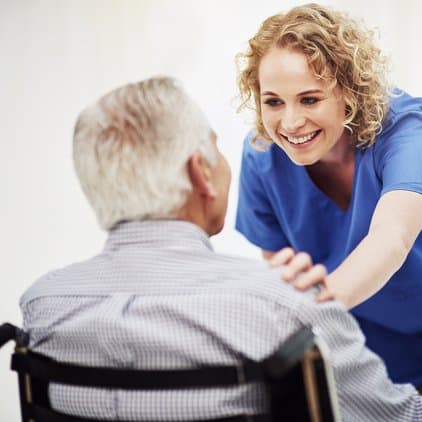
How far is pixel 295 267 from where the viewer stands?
1.02 m

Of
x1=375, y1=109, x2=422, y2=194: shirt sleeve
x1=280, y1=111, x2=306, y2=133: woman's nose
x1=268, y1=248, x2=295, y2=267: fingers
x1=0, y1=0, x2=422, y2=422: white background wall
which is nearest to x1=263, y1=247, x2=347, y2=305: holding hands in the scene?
x1=268, y1=248, x2=295, y2=267: fingers

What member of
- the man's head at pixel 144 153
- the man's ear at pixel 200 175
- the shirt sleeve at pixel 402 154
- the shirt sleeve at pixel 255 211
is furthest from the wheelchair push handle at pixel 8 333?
the shirt sleeve at pixel 255 211

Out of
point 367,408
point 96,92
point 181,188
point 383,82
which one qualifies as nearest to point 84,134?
point 181,188

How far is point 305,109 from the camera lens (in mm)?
1677

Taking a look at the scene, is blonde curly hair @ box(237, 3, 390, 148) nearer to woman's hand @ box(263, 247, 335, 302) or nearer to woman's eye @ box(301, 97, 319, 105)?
woman's eye @ box(301, 97, 319, 105)

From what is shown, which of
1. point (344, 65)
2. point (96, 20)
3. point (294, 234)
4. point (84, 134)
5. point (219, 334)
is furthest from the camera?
point (96, 20)

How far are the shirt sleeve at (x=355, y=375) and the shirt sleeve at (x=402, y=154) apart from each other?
1.75ft

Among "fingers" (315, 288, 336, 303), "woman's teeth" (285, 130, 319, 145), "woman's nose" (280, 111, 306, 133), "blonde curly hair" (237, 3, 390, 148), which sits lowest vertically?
"fingers" (315, 288, 336, 303)

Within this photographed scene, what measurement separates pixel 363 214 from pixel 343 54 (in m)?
0.40

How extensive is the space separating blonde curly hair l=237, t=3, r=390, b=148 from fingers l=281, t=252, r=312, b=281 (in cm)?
71

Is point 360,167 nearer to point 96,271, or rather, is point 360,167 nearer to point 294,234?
point 294,234

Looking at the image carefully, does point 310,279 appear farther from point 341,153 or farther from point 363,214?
point 341,153

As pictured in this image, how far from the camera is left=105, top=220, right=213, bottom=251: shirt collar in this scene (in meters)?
1.03

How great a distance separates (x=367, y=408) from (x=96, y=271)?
0.47 metres
